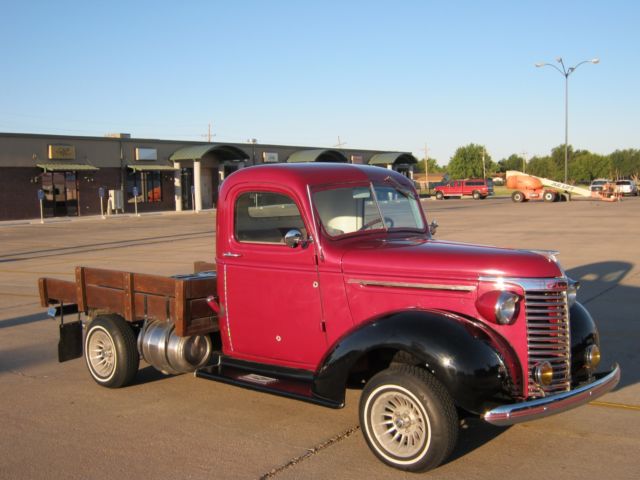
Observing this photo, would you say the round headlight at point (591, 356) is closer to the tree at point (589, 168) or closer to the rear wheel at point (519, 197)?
the rear wheel at point (519, 197)

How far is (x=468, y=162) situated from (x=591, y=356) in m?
126

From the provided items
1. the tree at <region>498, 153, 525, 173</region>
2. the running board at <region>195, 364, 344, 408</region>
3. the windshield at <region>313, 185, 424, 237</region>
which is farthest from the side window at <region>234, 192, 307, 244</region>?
the tree at <region>498, 153, 525, 173</region>

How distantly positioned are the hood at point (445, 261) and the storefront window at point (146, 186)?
40.8 m

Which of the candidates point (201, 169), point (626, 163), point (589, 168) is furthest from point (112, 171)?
point (626, 163)

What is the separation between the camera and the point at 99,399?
234 inches

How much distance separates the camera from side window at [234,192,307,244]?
5266 millimetres

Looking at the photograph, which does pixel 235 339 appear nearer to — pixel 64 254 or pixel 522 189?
pixel 64 254

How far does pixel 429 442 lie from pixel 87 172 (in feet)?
131

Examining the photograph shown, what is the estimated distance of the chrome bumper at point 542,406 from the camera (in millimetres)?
4000

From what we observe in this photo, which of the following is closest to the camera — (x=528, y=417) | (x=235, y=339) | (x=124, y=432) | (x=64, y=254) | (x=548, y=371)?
(x=528, y=417)

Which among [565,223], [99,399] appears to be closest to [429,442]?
[99,399]

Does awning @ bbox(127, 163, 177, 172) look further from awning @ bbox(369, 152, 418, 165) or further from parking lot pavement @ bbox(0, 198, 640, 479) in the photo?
parking lot pavement @ bbox(0, 198, 640, 479)

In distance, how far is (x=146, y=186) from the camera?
45.5 meters

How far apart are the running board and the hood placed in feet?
2.89
